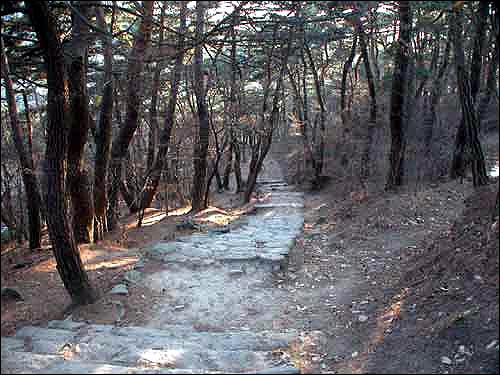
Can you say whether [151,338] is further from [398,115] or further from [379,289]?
[398,115]

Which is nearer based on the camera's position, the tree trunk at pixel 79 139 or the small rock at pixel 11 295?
the small rock at pixel 11 295

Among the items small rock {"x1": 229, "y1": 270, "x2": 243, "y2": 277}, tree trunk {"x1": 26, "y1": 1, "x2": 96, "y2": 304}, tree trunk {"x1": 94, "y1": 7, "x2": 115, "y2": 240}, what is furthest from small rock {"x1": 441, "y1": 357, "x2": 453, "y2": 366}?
tree trunk {"x1": 94, "y1": 7, "x2": 115, "y2": 240}

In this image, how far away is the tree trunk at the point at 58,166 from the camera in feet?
14.4

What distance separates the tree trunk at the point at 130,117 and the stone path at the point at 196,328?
2.98 m

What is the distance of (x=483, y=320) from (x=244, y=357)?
1962mm

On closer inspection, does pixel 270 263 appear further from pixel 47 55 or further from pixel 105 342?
pixel 47 55

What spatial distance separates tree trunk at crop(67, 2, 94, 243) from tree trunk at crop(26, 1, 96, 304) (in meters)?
0.94

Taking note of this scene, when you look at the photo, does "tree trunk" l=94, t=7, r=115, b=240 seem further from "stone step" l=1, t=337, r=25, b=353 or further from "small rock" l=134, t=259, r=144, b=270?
"stone step" l=1, t=337, r=25, b=353

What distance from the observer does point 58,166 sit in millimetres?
4832

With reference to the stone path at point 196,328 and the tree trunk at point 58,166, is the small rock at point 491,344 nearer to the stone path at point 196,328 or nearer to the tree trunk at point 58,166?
the stone path at point 196,328

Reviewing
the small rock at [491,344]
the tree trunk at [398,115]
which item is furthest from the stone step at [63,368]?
the tree trunk at [398,115]

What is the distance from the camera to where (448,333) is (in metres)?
3.38

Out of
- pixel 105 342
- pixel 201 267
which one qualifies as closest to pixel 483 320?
pixel 105 342

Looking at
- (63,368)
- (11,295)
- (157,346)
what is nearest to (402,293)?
(157,346)
